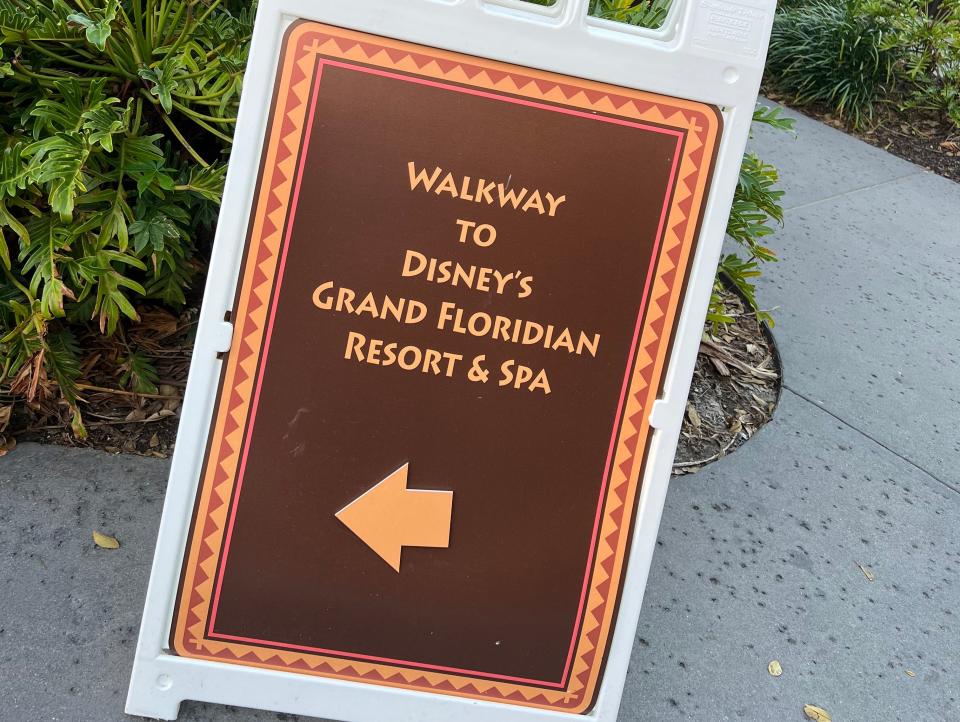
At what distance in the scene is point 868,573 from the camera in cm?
270

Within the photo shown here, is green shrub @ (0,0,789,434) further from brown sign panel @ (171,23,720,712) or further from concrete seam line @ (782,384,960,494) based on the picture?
concrete seam line @ (782,384,960,494)

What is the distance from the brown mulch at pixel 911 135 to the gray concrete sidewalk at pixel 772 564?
334 centimetres

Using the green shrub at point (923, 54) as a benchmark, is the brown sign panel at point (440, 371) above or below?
below

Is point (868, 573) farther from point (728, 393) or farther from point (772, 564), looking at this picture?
point (728, 393)

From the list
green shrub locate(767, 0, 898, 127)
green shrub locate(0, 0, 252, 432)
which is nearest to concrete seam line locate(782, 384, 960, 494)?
green shrub locate(0, 0, 252, 432)

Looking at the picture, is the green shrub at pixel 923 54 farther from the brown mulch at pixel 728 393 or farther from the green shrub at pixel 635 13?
the green shrub at pixel 635 13

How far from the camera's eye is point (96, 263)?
2230mm

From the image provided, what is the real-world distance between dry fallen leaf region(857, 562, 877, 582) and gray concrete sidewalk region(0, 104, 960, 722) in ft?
0.05

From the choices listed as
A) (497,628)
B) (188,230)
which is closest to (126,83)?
(188,230)

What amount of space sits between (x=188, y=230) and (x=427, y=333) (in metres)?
1.26

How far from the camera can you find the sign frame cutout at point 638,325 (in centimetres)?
161

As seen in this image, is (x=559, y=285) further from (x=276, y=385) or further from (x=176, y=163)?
(x=176, y=163)

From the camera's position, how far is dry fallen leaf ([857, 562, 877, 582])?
2.68 meters

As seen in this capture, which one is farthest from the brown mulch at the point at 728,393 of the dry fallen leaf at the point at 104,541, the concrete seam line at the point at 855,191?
the dry fallen leaf at the point at 104,541
